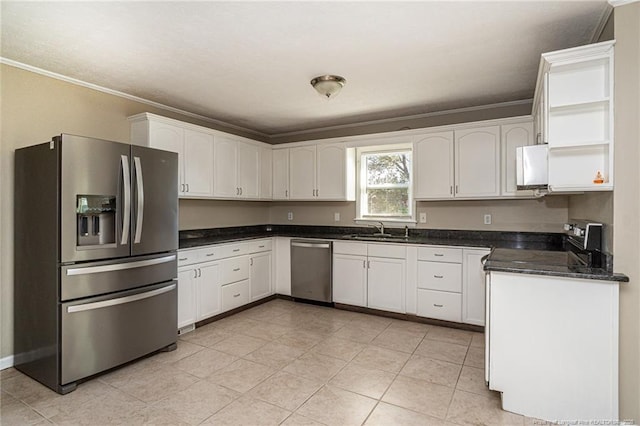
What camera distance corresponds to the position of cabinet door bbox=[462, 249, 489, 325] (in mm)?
3689

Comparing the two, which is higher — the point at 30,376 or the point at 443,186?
the point at 443,186

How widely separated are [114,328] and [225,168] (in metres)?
2.31

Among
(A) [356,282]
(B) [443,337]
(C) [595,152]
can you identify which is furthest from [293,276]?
(C) [595,152]

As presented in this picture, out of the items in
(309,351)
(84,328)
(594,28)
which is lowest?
(309,351)

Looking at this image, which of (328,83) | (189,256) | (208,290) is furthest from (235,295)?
Result: (328,83)

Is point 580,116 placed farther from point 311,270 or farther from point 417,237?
point 311,270

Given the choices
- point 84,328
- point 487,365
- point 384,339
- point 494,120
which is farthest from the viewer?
point 494,120

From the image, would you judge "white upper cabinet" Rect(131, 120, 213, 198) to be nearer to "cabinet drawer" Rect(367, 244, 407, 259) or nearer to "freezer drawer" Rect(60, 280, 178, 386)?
"freezer drawer" Rect(60, 280, 178, 386)

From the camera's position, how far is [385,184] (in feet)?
16.0

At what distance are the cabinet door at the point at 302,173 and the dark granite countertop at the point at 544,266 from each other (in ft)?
9.30

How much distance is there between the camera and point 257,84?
3.40 m

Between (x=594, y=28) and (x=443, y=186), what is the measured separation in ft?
6.74

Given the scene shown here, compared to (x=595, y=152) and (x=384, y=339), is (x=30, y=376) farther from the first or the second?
(x=595, y=152)

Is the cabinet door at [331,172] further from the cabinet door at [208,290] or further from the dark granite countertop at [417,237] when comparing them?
the cabinet door at [208,290]
